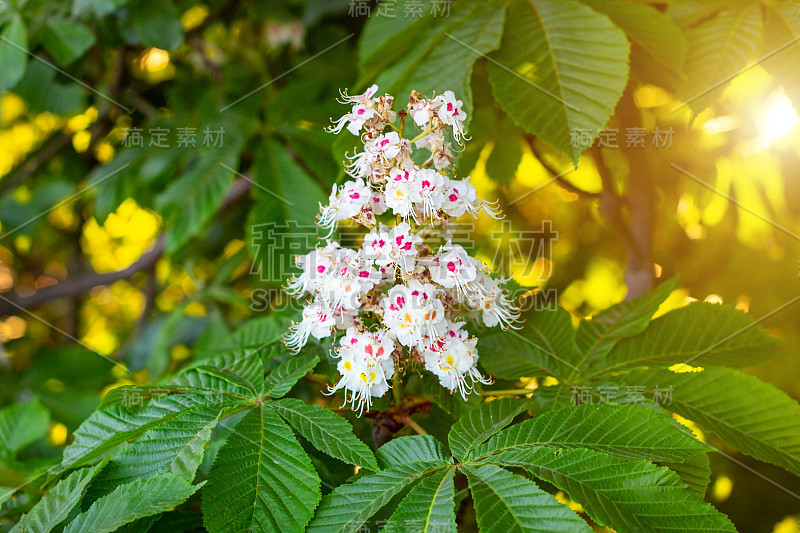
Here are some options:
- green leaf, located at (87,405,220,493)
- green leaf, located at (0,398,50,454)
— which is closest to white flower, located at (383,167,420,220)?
green leaf, located at (87,405,220,493)

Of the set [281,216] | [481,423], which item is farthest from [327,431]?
[281,216]

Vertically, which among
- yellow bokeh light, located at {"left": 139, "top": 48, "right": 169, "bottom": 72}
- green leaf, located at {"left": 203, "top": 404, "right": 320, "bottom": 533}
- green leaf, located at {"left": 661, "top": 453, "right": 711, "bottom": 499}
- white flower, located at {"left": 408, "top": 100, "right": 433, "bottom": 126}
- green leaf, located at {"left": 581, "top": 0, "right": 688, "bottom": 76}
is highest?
green leaf, located at {"left": 581, "top": 0, "right": 688, "bottom": 76}

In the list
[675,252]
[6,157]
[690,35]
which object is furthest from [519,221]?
[6,157]

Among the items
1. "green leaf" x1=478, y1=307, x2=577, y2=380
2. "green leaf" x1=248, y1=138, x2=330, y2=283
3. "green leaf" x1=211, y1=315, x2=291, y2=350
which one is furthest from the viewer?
"green leaf" x1=248, y1=138, x2=330, y2=283

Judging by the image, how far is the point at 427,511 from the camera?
66 cm

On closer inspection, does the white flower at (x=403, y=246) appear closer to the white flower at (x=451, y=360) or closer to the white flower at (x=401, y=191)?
the white flower at (x=401, y=191)

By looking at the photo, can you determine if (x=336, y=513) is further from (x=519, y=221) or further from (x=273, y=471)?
(x=519, y=221)

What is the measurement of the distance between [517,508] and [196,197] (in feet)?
3.98

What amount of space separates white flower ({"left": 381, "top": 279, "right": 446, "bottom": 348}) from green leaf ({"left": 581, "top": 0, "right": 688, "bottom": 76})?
0.69m

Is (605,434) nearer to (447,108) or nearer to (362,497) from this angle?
(362,497)

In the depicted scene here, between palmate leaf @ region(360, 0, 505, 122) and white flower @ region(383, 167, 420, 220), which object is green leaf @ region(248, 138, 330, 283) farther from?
white flower @ region(383, 167, 420, 220)

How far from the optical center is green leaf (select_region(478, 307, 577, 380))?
0.97 meters

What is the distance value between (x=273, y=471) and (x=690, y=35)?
44.5 inches

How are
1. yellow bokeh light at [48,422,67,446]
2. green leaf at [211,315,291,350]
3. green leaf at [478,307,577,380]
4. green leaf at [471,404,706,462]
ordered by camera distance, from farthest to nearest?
1. yellow bokeh light at [48,422,67,446]
2. green leaf at [211,315,291,350]
3. green leaf at [478,307,577,380]
4. green leaf at [471,404,706,462]
